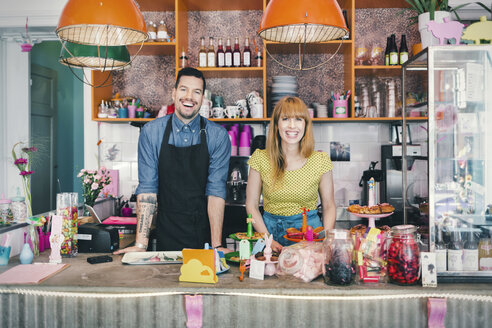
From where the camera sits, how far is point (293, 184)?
7.61 feet

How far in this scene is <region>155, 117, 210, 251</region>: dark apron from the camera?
246cm

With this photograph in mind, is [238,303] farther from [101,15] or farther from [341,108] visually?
[341,108]

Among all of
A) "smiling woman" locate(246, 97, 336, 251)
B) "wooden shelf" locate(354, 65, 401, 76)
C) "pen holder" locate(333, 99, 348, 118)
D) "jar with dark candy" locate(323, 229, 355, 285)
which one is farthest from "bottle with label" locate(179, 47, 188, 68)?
"jar with dark candy" locate(323, 229, 355, 285)

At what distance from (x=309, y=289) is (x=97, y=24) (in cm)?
141

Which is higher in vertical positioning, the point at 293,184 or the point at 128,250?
the point at 293,184

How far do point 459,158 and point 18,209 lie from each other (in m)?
2.04

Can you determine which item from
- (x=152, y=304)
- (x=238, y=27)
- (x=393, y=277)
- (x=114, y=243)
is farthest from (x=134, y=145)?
(x=393, y=277)

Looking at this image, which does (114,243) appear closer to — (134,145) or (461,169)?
(461,169)

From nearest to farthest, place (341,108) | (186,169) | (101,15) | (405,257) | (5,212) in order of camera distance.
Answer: (405,257) → (101,15) → (5,212) → (186,169) → (341,108)

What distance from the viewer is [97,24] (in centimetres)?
181

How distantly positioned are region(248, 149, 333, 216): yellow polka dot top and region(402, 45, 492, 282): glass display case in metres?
0.79

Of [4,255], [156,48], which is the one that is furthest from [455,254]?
[156,48]

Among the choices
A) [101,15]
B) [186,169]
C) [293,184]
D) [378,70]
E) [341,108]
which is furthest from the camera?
[378,70]

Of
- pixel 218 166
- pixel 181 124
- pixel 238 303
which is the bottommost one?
pixel 238 303
